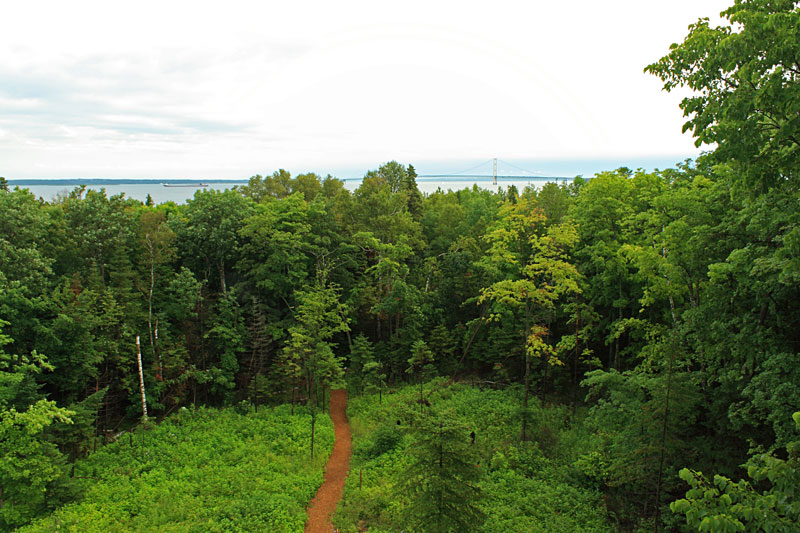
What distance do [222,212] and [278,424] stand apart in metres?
13.3

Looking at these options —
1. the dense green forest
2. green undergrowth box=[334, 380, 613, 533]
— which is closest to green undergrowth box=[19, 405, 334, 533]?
the dense green forest

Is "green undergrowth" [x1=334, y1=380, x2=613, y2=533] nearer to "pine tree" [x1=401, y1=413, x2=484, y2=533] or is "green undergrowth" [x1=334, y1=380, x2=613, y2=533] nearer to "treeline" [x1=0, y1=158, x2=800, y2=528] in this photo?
"pine tree" [x1=401, y1=413, x2=484, y2=533]

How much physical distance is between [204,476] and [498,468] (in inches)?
412

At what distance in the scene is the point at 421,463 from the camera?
30.6ft

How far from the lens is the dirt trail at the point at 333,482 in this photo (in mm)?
13539

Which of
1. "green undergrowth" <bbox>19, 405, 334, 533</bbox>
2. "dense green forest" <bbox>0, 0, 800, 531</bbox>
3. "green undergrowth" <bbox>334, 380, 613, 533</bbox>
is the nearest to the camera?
"dense green forest" <bbox>0, 0, 800, 531</bbox>

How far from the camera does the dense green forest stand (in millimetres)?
8055

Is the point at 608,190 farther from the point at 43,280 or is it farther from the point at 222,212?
the point at 43,280

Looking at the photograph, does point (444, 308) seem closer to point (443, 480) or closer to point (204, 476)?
point (204, 476)

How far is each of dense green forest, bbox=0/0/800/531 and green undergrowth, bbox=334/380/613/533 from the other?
0.35 feet

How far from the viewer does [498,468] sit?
50.2ft

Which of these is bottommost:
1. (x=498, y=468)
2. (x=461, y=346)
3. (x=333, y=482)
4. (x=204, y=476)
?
(x=333, y=482)

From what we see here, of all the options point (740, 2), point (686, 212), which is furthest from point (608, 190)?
point (740, 2)

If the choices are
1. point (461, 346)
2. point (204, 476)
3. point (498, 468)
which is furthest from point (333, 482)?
point (461, 346)
